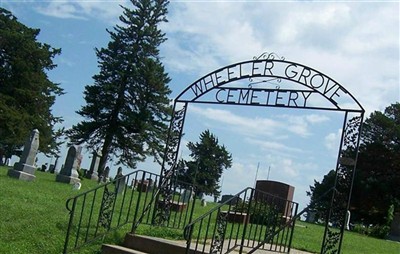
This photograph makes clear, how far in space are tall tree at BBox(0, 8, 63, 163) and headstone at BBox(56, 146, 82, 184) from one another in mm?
18242

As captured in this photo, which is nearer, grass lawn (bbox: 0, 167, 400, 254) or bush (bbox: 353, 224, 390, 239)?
grass lawn (bbox: 0, 167, 400, 254)

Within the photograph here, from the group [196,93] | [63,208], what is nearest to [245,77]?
[196,93]

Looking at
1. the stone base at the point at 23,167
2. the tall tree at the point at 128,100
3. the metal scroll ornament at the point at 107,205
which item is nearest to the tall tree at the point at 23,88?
the tall tree at the point at 128,100

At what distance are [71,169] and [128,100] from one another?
1648 centimetres

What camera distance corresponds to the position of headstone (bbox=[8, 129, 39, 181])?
19922 mm

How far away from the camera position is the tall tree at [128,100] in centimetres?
3847

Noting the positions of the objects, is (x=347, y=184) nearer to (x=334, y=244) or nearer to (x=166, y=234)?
(x=334, y=244)

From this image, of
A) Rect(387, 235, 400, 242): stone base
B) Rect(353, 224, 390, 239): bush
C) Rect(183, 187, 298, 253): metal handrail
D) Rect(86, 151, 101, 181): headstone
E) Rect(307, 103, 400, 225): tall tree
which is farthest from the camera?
Rect(307, 103, 400, 225): tall tree

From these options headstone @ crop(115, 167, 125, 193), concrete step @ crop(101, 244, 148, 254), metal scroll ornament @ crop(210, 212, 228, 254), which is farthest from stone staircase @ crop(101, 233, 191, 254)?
headstone @ crop(115, 167, 125, 193)

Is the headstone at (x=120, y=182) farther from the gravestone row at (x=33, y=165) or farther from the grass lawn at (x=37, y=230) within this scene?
the gravestone row at (x=33, y=165)

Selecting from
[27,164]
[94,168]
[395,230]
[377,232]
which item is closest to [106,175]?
[94,168]

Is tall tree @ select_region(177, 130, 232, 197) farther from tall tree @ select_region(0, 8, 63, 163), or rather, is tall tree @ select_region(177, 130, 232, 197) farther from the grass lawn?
the grass lawn

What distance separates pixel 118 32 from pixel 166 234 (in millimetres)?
32509

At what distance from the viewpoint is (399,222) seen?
25.6 m
